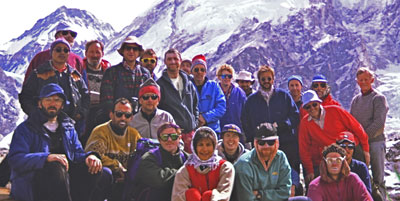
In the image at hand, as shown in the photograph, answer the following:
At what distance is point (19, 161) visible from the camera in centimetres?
667

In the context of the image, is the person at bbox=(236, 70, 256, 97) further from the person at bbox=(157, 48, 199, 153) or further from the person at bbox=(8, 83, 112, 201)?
the person at bbox=(8, 83, 112, 201)

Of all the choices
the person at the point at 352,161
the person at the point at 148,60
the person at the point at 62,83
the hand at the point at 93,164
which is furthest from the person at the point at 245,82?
the hand at the point at 93,164

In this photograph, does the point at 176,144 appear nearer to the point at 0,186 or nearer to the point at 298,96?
the point at 0,186

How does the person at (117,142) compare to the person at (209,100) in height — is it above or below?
below

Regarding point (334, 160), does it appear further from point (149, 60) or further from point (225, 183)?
point (149, 60)

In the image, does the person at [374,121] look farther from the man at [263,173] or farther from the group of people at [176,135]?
the man at [263,173]

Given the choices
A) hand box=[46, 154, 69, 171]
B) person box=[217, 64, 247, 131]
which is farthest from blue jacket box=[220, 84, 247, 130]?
hand box=[46, 154, 69, 171]

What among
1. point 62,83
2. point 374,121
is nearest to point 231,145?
point 62,83

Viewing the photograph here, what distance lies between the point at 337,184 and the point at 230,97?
3.49 m

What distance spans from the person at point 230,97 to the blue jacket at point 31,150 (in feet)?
12.0

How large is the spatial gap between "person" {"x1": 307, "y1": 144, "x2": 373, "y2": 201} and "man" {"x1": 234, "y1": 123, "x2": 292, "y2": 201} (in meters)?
0.46

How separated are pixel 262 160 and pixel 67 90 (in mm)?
3213

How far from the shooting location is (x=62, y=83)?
8.05 meters

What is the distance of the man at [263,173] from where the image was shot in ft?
23.1
